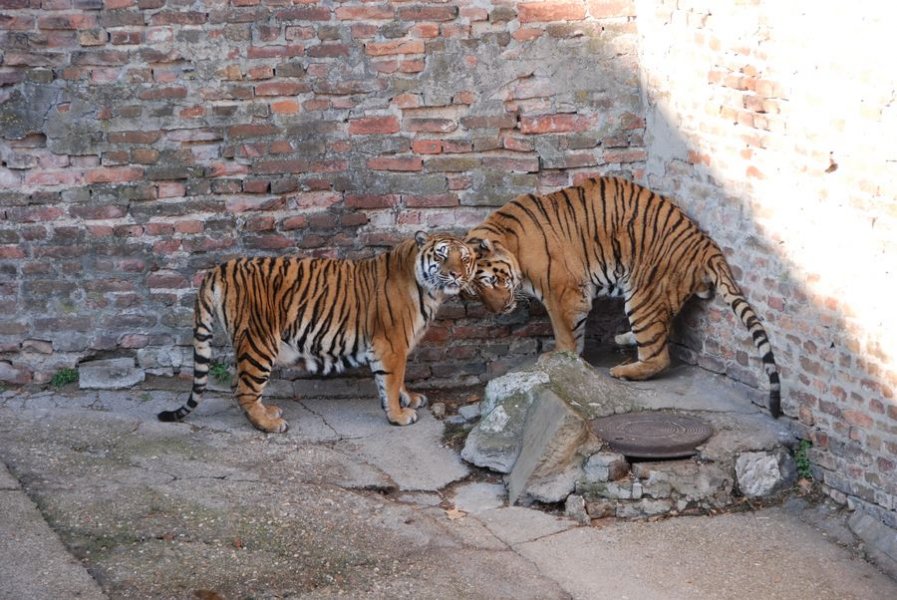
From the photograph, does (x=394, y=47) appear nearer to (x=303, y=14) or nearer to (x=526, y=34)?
(x=303, y=14)

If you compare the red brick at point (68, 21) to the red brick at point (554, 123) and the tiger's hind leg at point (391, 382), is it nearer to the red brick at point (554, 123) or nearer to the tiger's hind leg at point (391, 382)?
the tiger's hind leg at point (391, 382)

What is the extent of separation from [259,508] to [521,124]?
305 cm

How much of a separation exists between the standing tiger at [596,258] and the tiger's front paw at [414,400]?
0.73m

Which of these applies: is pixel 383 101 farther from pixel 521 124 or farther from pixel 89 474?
pixel 89 474

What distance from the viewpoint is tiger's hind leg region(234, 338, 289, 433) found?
7418mm

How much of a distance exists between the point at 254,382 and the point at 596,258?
7.18ft

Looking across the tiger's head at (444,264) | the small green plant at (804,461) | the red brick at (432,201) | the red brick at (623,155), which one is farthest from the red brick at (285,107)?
the small green plant at (804,461)

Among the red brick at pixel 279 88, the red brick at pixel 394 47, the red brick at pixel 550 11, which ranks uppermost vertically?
the red brick at pixel 550 11

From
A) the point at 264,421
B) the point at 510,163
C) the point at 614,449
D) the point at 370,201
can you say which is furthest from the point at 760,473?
the point at 370,201

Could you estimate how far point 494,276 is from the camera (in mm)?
7691

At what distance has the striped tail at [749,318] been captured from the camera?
6.90m

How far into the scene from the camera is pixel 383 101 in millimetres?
7887

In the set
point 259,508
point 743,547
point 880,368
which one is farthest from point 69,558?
point 880,368

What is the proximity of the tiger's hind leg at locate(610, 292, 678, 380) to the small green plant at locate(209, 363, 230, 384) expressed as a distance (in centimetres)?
237
